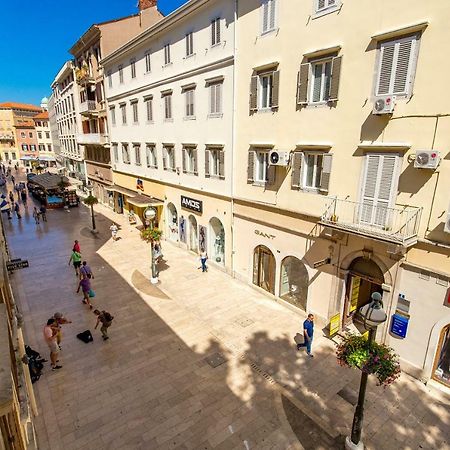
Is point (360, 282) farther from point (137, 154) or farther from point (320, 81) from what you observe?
point (137, 154)

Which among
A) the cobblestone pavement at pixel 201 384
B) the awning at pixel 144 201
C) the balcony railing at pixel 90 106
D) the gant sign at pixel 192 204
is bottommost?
the cobblestone pavement at pixel 201 384

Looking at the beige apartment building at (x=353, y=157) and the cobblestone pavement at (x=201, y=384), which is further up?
the beige apartment building at (x=353, y=157)

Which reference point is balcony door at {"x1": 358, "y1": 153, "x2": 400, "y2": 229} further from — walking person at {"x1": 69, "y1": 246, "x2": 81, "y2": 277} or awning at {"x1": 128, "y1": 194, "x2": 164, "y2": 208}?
awning at {"x1": 128, "y1": 194, "x2": 164, "y2": 208}

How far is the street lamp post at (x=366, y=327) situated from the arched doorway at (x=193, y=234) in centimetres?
1523

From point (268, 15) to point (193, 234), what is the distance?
44.3 feet

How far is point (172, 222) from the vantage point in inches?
953

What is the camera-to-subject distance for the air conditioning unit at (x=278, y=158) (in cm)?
1289

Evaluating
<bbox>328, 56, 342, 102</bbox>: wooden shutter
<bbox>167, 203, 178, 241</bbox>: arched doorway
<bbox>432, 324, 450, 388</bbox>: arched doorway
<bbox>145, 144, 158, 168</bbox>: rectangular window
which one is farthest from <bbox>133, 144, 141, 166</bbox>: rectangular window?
<bbox>432, 324, 450, 388</bbox>: arched doorway

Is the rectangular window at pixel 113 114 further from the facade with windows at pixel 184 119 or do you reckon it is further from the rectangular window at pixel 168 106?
the rectangular window at pixel 168 106

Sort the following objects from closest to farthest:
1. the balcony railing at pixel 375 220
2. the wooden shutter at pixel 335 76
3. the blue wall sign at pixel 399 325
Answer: the balcony railing at pixel 375 220 < the blue wall sign at pixel 399 325 < the wooden shutter at pixel 335 76

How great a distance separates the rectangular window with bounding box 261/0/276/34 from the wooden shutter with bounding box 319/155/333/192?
6.30m

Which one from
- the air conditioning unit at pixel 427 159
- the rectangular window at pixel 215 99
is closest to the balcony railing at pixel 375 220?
the air conditioning unit at pixel 427 159

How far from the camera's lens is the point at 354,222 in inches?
430

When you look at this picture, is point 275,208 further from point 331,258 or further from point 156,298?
point 156,298
